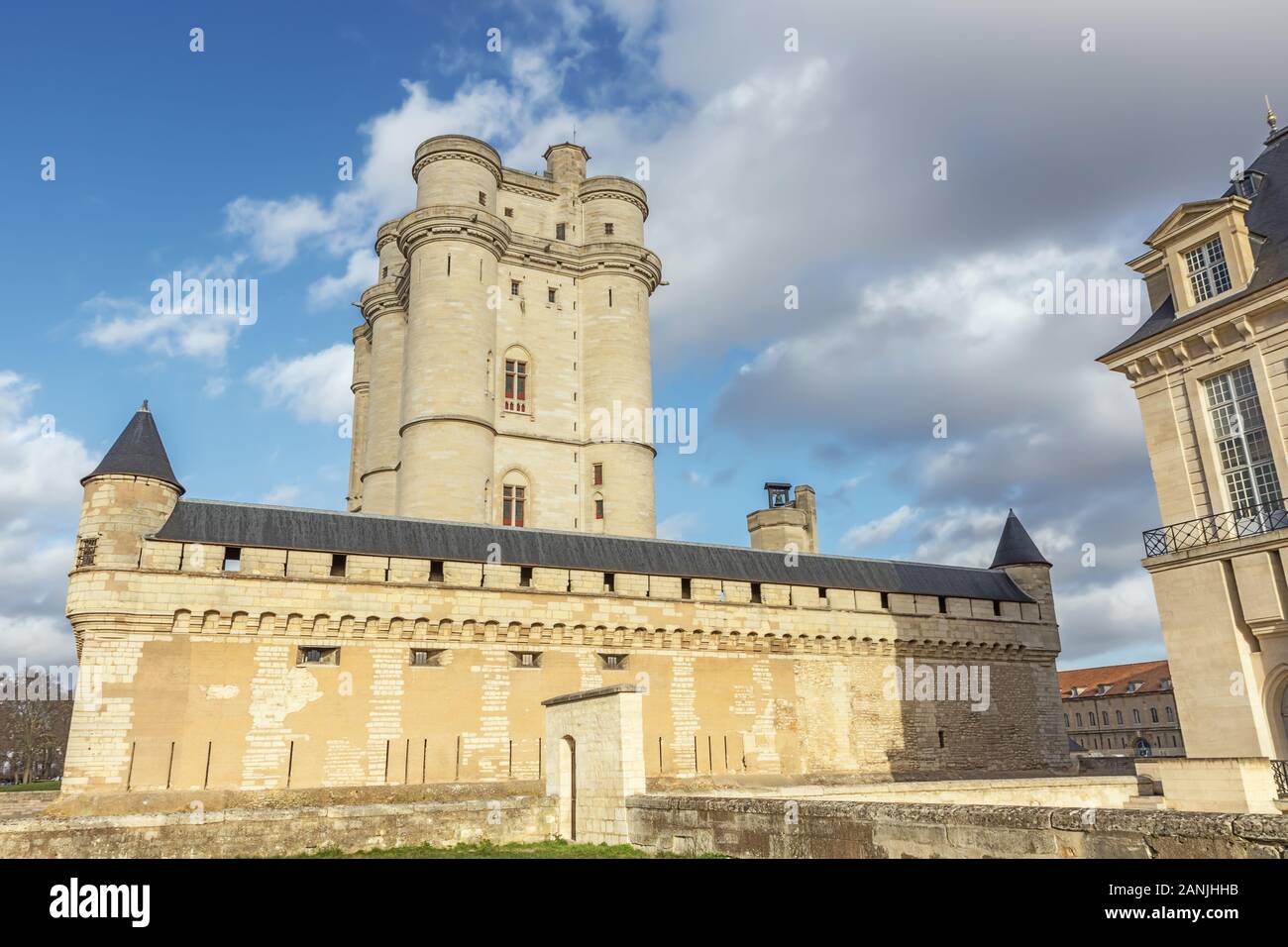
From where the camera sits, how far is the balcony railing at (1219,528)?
15.0m

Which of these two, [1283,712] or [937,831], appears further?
[1283,712]

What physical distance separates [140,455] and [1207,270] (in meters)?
22.4

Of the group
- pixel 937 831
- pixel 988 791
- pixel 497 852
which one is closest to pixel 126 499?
pixel 497 852

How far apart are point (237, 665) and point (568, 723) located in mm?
7923

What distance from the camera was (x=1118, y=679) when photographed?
210 ft

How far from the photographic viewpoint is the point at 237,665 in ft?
58.3

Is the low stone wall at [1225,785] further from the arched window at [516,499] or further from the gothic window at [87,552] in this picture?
the arched window at [516,499]

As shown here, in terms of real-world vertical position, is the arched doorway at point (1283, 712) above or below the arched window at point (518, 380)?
below

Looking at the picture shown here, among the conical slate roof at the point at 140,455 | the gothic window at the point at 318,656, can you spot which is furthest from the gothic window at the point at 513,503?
the conical slate roof at the point at 140,455

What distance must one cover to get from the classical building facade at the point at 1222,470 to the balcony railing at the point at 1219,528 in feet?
0.08

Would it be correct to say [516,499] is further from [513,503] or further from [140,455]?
[140,455]

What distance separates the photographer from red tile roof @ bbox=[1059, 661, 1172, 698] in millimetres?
59906
